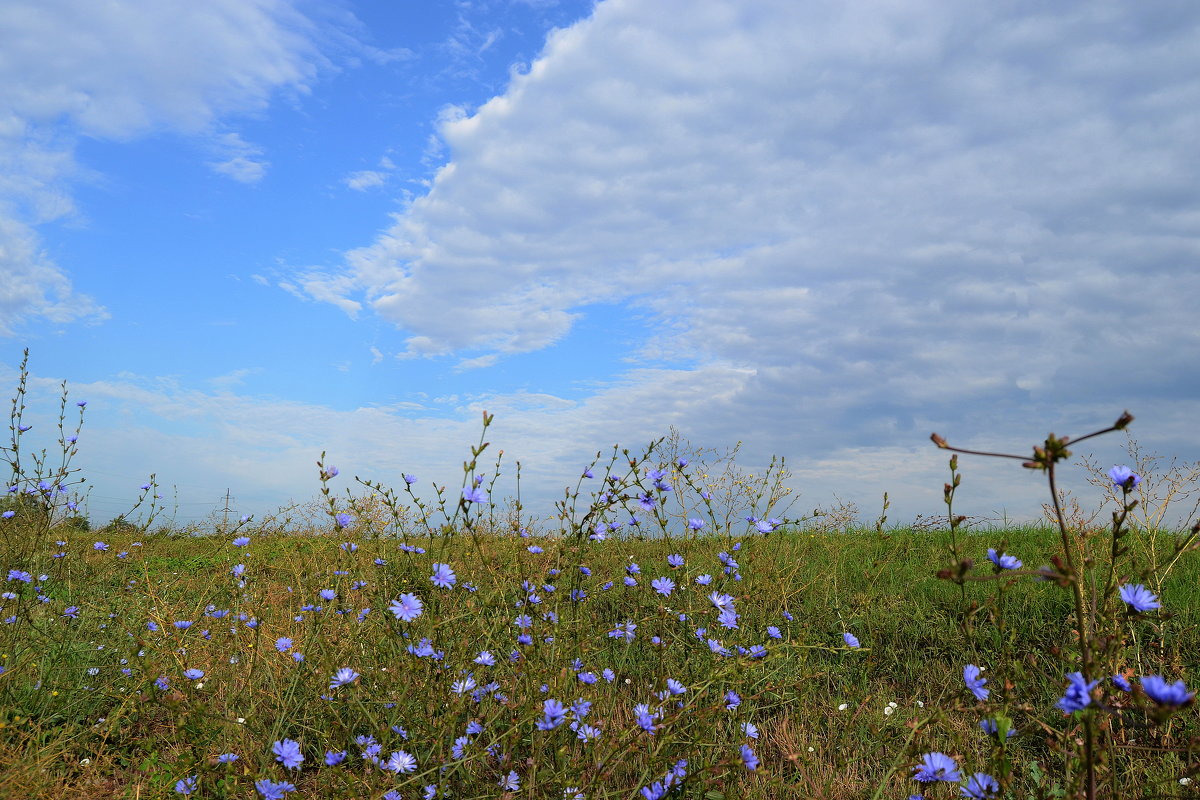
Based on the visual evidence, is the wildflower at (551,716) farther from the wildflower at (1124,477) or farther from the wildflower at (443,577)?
the wildflower at (1124,477)

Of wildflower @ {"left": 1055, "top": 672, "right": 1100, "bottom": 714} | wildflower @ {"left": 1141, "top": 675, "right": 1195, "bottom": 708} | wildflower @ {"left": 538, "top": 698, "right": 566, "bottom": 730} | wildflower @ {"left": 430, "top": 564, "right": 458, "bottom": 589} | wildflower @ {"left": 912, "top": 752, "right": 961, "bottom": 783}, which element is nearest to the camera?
wildflower @ {"left": 1141, "top": 675, "right": 1195, "bottom": 708}

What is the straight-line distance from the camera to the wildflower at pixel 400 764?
2.36m

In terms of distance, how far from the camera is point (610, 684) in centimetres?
287

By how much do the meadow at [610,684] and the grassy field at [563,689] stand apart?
18mm

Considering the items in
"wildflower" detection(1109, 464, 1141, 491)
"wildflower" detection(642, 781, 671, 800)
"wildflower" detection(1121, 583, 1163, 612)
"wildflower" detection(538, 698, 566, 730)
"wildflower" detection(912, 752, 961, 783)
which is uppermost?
"wildflower" detection(1109, 464, 1141, 491)

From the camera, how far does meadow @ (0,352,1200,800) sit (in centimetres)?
220

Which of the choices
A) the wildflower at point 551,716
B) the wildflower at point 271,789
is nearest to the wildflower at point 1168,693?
the wildflower at point 551,716

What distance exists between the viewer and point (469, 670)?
265cm

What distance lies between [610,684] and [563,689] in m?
0.43

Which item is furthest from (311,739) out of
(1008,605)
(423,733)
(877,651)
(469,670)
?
(1008,605)

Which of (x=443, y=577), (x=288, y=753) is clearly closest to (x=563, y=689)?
(x=443, y=577)

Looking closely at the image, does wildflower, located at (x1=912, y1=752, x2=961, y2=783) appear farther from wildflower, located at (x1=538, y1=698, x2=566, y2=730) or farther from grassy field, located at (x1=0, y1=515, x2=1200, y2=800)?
wildflower, located at (x1=538, y1=698, x2=566, y2=730)

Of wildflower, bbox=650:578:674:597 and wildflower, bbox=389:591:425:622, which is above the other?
wildflower, bbox=650:578:674:597

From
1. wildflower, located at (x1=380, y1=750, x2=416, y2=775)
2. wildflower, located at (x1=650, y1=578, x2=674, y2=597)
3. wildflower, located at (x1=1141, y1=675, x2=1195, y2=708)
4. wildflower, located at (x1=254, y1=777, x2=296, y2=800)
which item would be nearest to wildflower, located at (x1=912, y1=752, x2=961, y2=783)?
wildflower, located at (x1=1141, y1=675, x2=1195, y2=708)
